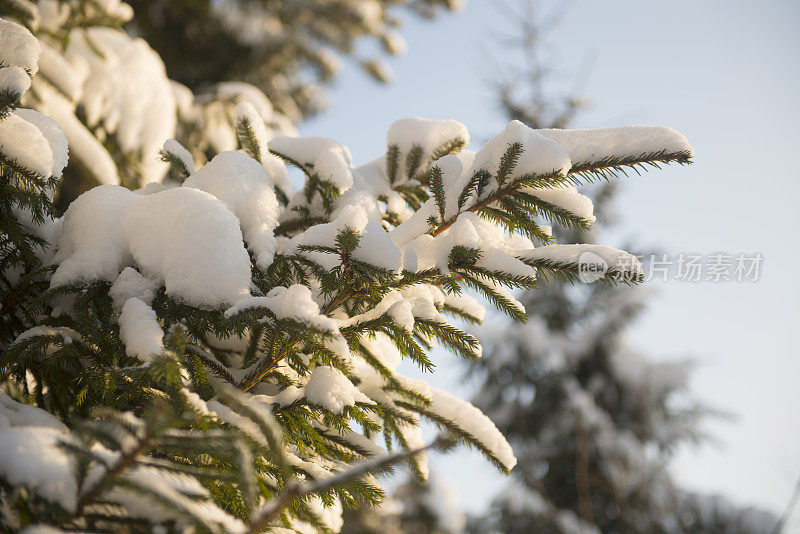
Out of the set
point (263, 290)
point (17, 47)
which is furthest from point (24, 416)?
point (17, 47)

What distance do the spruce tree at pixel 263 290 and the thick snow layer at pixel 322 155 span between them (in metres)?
0.06

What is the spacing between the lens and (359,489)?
101 centimetres

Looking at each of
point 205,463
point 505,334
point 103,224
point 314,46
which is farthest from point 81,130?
point 505,334

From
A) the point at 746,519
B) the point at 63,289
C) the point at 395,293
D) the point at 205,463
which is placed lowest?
the point at 746,519

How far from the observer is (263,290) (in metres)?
1.25

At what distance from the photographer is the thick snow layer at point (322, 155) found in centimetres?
140

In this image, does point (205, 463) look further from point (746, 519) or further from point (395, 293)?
point (746, 519)

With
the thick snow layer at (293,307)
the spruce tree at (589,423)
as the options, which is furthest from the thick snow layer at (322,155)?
the spruce tree at (589,423)

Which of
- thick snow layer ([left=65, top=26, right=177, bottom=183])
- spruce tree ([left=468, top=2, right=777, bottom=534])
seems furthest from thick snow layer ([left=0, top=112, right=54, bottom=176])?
spruce tree ([left=468, top=2, right=777, bottom=534])

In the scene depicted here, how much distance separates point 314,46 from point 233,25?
3.02 ft

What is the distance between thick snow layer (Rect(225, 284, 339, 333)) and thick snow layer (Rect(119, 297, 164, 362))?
0.47 ft

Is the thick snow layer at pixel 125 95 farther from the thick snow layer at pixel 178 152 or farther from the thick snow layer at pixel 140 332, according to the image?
the thick snow layer at pixel 140 332

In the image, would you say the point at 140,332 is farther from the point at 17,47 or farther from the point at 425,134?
the point at 425,134

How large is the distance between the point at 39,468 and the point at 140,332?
0.96 ft
